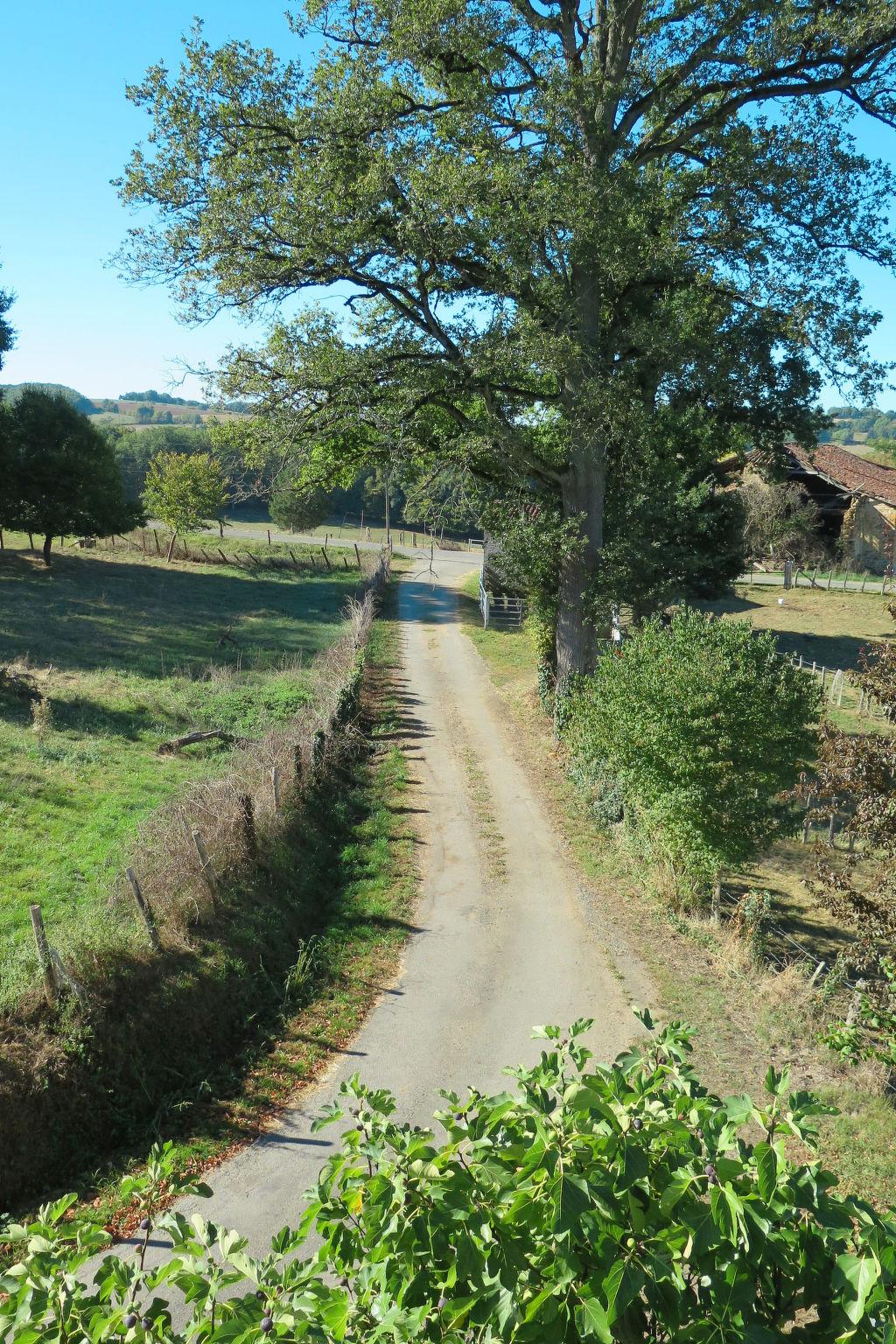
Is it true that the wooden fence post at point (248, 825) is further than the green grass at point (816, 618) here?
No

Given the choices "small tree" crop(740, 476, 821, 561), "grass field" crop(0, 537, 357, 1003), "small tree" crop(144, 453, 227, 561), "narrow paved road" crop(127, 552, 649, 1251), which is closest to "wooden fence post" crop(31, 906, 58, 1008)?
"grass field" crop(0, 537, 357, 1003)

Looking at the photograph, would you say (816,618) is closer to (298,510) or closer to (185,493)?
(185,493)

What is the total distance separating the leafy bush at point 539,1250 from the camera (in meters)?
2.89

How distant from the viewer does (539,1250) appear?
3129mm

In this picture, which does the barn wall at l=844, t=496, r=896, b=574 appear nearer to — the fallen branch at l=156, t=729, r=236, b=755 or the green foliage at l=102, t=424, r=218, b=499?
the fallen branch at l=156, t=729, r=236, b=755

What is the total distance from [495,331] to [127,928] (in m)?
13.3

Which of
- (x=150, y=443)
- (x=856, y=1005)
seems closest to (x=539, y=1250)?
(x=856, y=1005)

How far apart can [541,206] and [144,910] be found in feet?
46.2

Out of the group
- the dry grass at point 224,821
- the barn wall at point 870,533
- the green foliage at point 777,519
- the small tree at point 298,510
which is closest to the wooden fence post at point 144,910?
the dry grass at point 224,821

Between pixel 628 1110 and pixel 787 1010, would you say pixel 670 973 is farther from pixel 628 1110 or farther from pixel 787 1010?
pixel 628 1110

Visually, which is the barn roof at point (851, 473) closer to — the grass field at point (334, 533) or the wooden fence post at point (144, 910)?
the grass field at point (334, 533)

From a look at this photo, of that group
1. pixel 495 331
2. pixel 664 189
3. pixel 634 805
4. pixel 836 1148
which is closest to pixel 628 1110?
pixel 836 1148

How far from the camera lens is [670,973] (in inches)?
455

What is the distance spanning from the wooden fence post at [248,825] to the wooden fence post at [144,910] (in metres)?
2.56
